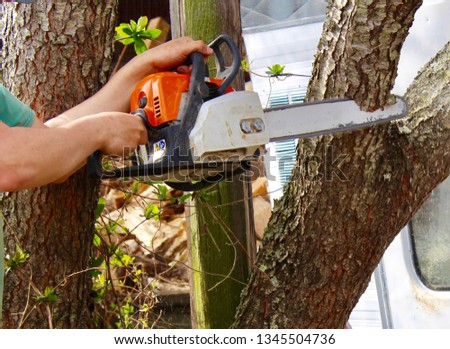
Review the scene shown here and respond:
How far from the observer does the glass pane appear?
9.87 ft

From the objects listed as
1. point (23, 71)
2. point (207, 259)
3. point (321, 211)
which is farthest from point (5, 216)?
point (321, 211)

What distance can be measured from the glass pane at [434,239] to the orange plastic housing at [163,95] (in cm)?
141

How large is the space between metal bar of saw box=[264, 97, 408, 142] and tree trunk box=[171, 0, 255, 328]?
53 cm

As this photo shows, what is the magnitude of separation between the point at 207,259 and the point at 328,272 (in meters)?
0.63

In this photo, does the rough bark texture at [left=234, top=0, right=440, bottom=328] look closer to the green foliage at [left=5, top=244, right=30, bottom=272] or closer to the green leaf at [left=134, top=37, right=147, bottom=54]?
the green leaf at [left=134, top=37, right=147, bottom=54]

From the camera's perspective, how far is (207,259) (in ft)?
8.76

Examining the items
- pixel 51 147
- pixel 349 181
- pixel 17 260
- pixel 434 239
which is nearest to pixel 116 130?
pixel 51 147

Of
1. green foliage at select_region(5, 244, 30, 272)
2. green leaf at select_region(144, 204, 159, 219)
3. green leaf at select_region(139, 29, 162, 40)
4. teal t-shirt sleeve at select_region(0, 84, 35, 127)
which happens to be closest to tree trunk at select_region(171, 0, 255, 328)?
green leaf at select_region(144, 204, 159, 219)

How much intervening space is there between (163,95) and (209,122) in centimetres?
17

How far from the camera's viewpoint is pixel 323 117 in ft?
6.73

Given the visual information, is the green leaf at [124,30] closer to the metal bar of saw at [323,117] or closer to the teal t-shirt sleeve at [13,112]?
the teal t-shirt sleeve at [13,112]

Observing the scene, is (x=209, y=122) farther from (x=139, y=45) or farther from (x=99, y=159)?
(x=139, y=45)

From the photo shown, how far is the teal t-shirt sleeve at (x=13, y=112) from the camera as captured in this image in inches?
75.5
